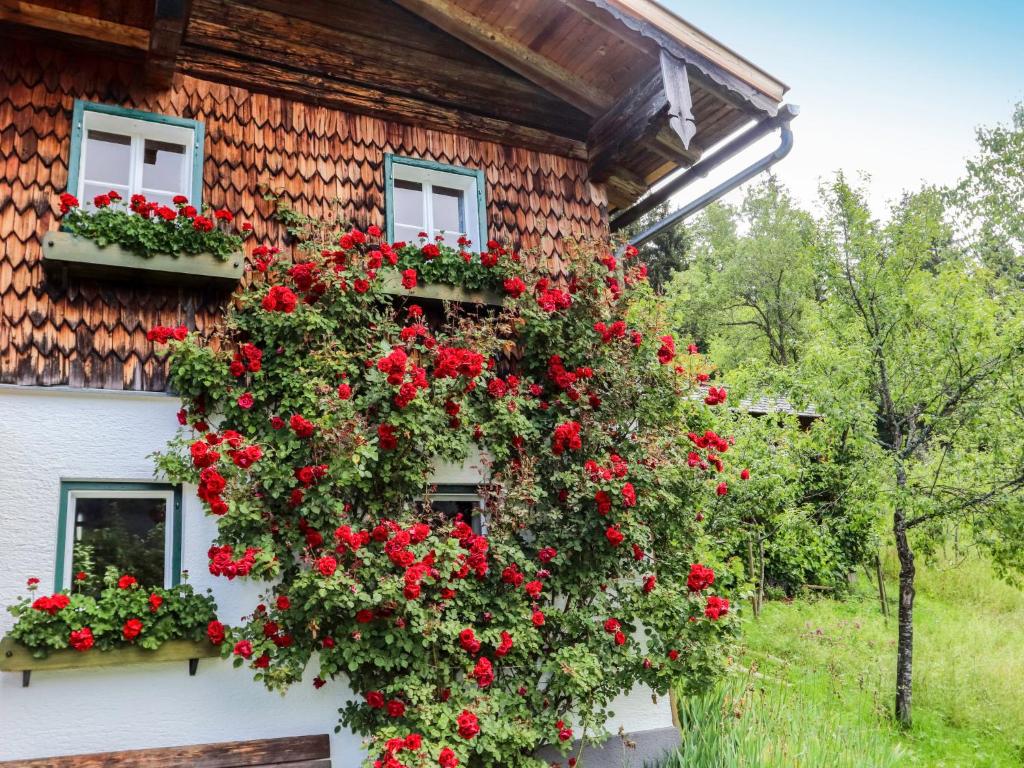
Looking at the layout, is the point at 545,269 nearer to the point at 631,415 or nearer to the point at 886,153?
the point at 631,415

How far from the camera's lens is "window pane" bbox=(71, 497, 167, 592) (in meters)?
4.92

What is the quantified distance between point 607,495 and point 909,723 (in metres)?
5.31

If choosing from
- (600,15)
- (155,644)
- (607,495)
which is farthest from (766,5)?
(155,644)

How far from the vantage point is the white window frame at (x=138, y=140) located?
5531 mm

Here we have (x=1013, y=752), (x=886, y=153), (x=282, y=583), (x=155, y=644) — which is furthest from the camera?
(x=886, y=153)

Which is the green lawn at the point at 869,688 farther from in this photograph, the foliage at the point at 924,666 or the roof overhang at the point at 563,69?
the roof overhang at the point at 563,69

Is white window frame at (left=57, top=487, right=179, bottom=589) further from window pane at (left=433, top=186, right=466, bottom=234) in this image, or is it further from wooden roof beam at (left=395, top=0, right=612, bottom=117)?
wooden roof beam at (left=395, top=0, right=612, bottom=117)

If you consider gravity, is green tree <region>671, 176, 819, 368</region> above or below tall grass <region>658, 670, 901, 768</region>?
above

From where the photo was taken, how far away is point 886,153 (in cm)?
3506

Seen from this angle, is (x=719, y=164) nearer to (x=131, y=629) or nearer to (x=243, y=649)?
(x=243, y=649)

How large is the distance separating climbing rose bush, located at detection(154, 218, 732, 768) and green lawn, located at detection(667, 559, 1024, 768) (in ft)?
2.78

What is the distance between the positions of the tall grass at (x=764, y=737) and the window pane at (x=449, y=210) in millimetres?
4444

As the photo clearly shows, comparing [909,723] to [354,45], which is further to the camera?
[909,723]

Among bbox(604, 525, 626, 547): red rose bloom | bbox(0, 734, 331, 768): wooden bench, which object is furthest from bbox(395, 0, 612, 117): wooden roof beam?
bbox(0, 734, 331, 768): wooden bench
